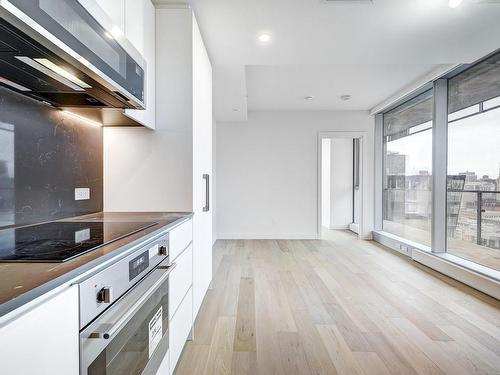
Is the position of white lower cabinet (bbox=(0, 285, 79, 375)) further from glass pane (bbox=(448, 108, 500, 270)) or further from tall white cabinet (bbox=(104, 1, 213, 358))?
glass pane (bbox=(448, 108, 500, 270))

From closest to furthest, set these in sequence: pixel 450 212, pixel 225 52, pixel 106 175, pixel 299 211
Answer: pixel 106 175 < pixel 225 52 < pixel 450 212 < pixel 299 211

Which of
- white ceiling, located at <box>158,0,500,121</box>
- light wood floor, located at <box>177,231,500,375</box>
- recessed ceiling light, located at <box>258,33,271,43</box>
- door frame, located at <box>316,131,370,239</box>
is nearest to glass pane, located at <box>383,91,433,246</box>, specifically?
door frame, located at <box>316,131,370,239</box>

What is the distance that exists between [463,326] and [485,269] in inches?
47.1

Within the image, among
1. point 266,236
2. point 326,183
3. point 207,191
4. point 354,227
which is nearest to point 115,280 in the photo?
point 207,191

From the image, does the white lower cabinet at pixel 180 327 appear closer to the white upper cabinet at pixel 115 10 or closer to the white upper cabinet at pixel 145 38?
the white upper cabinet at pixel 145 38

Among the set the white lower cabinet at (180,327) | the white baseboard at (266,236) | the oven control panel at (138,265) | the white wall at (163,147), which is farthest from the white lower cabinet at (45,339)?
the white baseboard at (266,236)

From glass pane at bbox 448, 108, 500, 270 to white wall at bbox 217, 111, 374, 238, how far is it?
2429 millimetres

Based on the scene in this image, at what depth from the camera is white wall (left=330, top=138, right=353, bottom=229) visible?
7.11 meters

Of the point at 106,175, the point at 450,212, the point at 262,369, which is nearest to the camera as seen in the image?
the point at 262,369

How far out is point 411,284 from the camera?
10.3ft

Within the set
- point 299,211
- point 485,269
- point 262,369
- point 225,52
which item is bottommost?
point 262,369

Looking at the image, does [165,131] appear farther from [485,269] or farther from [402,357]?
[485,269]

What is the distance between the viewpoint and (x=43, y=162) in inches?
59.4

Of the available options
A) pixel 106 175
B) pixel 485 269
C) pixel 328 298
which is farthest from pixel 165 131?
pixel 485 269
